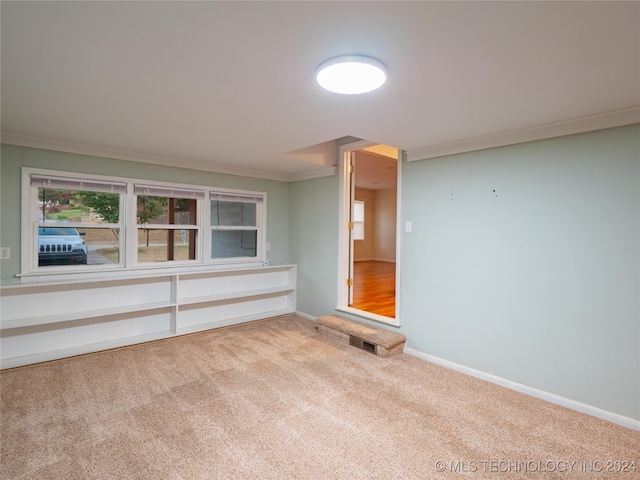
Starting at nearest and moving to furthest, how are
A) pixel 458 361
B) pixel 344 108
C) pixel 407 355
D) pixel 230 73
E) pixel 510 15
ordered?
1. pixel 510 15
2. pixel 230 73
3. pixel 344 108
4. pixel 458 361
5. pixel 407 355

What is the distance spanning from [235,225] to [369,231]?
658 cm

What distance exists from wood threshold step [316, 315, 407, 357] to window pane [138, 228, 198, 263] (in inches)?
77.4

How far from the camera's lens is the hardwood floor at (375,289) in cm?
472

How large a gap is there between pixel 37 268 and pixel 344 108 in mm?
3348

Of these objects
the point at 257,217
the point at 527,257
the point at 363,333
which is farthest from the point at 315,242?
the point at 527,257

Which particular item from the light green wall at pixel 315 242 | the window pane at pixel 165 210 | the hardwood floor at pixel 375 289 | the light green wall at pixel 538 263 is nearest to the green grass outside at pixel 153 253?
the window pane at pixel 165 210

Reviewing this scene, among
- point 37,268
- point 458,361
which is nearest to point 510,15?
point 458,361

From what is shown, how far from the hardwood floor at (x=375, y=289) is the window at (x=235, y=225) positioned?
177cm

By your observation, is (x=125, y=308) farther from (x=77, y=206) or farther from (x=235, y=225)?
(x=235, y=225)

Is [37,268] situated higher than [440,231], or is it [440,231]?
[440,231]

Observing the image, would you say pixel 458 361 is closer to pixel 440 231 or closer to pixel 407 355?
pixel 407 355

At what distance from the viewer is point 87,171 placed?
11.3 feet

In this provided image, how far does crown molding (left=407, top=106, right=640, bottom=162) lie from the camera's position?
224 centimetres

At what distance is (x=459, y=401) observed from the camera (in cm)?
254
